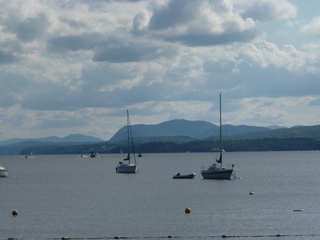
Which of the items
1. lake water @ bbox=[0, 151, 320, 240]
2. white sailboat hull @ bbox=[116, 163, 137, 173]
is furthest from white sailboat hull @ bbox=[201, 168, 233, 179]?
white sailboat hull @ bbox=[116, 163, 137, 173]

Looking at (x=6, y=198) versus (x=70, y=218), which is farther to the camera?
(x=6, y=198)

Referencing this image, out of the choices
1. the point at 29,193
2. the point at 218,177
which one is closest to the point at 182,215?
the point at 29,193

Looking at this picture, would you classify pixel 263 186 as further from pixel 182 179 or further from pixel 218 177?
pixel 182 179

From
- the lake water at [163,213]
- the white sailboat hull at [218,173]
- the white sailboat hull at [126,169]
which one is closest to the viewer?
the lake water at [163,213]

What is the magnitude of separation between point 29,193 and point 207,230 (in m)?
56.1

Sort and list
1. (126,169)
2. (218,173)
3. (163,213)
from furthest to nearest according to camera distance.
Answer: (126,169), (218,173), (163,213)

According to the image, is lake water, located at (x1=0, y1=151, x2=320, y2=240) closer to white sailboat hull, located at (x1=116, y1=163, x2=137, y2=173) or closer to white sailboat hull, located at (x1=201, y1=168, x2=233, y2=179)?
white sailboat hull, located at (x1=201, y1=168, x2=233, y2=179)

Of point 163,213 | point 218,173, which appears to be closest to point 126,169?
point 218,173

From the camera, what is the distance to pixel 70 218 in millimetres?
66875

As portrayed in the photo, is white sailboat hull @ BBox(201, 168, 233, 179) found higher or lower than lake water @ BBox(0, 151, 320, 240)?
higher

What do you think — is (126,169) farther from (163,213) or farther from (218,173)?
(163,213)

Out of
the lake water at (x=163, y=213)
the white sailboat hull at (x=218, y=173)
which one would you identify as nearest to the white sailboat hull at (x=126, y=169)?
the white sailboat hull at (x=218, y=173)

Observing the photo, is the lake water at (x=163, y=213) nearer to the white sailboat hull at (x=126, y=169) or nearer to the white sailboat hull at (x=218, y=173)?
the white sailboat hull at (x=218, y=173)

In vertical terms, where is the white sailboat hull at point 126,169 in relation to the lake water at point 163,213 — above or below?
above
